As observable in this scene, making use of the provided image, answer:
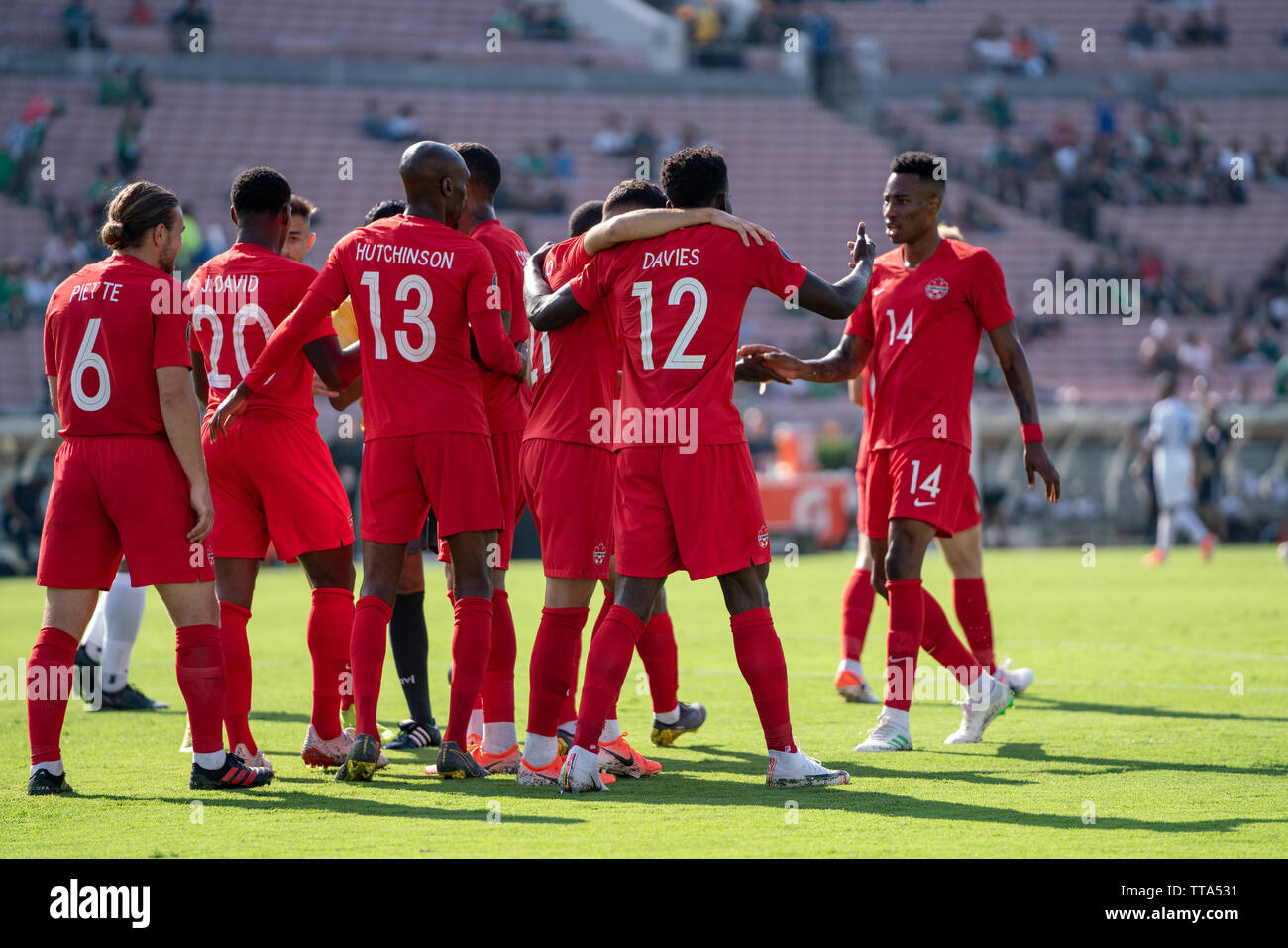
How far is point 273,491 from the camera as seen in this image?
6445mm

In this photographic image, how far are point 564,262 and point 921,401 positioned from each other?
188 cm

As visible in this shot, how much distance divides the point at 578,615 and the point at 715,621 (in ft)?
24.2

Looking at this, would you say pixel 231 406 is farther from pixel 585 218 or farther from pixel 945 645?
pixel 945 645

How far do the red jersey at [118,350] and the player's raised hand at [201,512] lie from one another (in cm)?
32

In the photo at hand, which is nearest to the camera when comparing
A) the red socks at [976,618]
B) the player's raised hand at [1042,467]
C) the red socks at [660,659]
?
the player's raised hand at [1042,467]

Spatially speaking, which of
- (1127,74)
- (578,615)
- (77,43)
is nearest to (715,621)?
(578,615)

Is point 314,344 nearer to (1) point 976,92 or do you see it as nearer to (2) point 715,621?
(2) point 715,621

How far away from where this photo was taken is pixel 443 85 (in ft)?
113

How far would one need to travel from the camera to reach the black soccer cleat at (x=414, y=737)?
731 centimetres

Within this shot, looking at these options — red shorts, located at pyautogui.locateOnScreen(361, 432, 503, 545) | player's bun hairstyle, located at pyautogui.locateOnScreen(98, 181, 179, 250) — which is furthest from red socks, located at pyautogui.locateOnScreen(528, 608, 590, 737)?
player's bun hairstyle, located at pyautogui.locateOnScreen(98, 181, 179, 250)

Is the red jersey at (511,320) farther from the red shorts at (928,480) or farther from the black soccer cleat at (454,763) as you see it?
the red shorts at (928,480)

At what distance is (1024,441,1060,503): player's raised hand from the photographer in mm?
6836

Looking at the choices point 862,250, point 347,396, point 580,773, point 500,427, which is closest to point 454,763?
point 580,773

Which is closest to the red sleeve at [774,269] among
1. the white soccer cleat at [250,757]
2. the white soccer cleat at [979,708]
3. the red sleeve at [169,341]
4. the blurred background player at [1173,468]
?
the red sleeve at [169,341]
